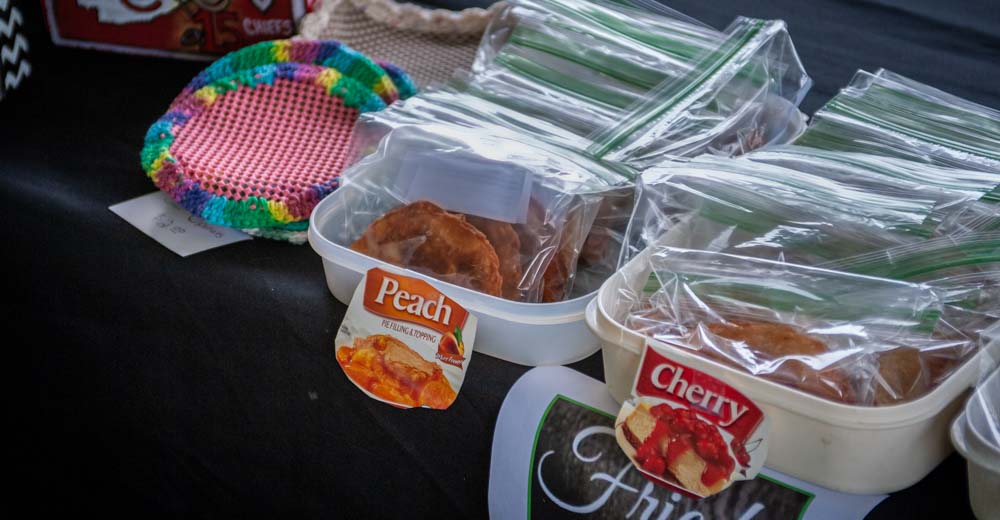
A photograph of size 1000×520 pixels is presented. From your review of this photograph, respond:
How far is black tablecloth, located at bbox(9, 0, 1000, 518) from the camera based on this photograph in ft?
2.27

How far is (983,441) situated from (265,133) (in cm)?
74

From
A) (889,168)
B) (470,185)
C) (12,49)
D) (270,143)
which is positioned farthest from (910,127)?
(12,49)

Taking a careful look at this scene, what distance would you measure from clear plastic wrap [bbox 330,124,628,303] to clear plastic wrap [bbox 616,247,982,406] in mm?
103

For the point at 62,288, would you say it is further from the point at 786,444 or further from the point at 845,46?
the point at 845,46

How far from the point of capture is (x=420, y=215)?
0.72 meters

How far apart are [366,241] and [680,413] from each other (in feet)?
0.98

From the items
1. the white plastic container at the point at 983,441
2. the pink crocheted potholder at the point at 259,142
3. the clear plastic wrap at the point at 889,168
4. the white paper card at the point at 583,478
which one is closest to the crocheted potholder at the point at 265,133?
the pink crocheted potholder at the point at 259,142

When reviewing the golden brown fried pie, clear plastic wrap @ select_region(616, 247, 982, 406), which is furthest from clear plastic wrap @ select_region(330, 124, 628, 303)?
clear plastic wrap @ select_region(616, 247, 982, 406)

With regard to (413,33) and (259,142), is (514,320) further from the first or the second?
(413,33)

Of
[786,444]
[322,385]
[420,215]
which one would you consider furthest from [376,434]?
[786,444]

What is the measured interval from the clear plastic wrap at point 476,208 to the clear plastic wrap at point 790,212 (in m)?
0.06

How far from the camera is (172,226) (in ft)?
2.89

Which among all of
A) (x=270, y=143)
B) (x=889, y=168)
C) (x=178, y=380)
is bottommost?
(x=178, y=380)

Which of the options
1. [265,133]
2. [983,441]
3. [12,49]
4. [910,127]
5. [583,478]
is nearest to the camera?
[983,441]
